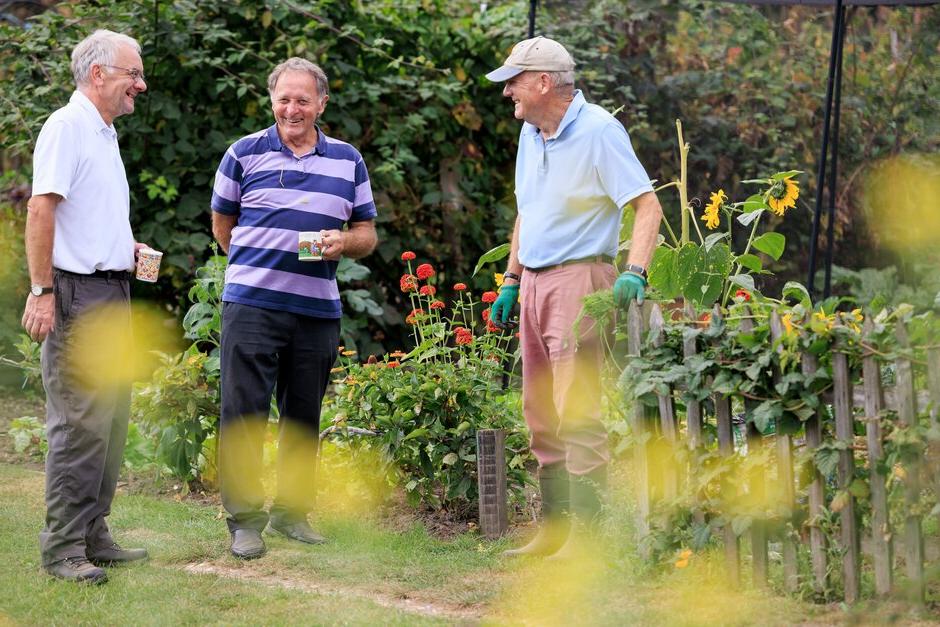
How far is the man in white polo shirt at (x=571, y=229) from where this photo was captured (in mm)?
3834

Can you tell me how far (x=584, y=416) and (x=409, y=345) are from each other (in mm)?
3117

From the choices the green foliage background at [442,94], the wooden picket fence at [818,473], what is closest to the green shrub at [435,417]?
the wooden picket fence at [818,473]

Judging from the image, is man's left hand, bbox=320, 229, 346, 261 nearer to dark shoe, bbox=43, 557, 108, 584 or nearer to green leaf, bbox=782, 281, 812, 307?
dark shoe, bbox=43, 557, 108, 584

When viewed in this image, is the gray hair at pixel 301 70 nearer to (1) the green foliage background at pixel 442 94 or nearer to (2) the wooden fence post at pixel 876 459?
(2) the wooden fence post at pixel 876 459

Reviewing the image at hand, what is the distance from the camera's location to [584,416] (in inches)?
154

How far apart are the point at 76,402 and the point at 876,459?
2.48 metres

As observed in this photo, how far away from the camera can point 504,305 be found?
435 cm

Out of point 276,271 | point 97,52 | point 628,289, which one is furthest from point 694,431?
point 97,52

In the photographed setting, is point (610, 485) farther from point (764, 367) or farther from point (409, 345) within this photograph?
point (409, 345)

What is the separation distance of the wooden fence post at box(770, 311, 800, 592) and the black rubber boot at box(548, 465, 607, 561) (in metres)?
0.73

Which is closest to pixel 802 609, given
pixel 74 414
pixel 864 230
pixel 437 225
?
pixel 74 414

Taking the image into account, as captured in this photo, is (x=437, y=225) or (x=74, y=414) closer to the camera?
(x=74, y=414)

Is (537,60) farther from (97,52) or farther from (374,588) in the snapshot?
(374,588)

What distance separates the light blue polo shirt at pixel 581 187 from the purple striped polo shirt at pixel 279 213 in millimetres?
793
